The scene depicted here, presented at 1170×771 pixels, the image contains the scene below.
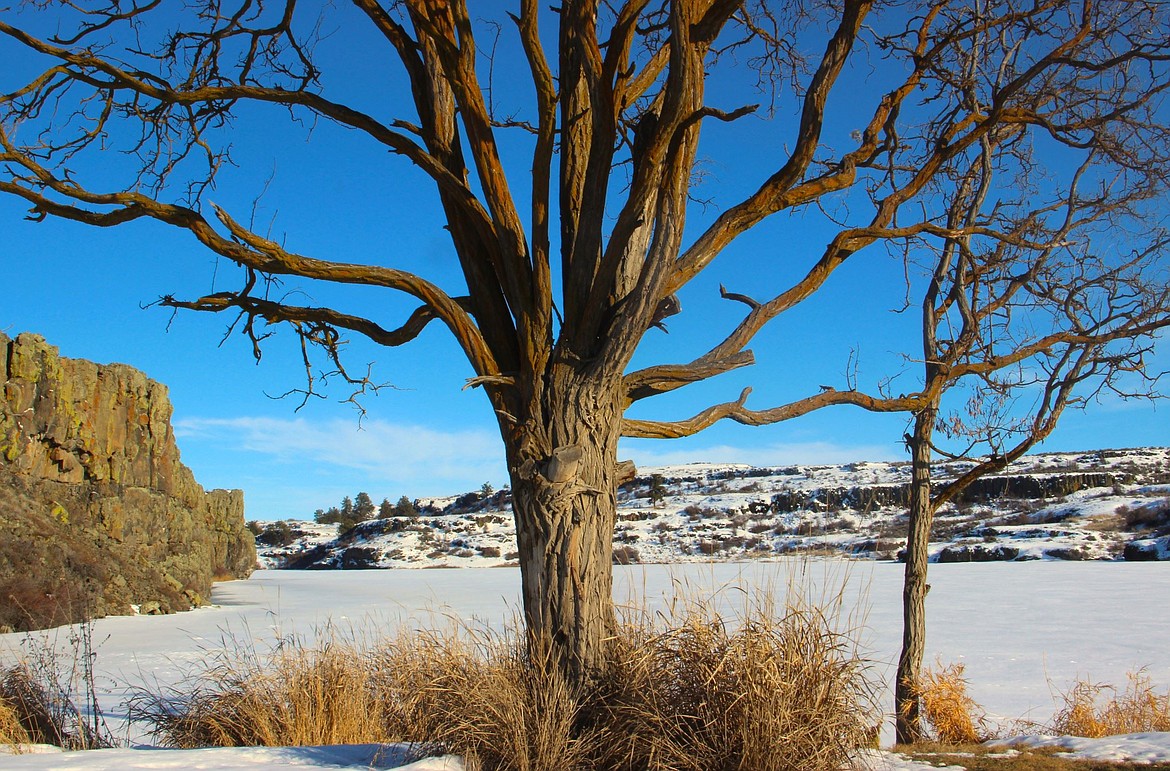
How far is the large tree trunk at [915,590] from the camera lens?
6547mm

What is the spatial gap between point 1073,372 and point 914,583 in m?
2.15

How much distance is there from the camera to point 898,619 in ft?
43.0

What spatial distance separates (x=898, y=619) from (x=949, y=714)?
22.8 ft

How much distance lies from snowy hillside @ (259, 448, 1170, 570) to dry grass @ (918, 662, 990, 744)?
48.8ft

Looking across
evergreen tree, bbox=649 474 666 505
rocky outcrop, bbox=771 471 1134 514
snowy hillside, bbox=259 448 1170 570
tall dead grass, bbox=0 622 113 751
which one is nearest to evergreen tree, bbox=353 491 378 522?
snowy hillside, bbox=259 448 1170 570

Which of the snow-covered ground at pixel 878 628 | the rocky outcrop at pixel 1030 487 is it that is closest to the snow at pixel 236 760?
the snow-covered ground at pixel 878 628

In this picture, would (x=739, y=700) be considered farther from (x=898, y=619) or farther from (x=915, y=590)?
(x=898, y=619)

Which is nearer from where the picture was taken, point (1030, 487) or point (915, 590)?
point (915, 590)

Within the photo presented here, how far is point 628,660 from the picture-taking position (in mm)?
4227

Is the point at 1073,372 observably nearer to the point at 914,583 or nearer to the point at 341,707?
the point at 914,583

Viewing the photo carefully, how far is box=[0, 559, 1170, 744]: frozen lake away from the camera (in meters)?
7.63

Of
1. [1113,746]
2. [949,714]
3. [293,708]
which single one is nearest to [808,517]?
[949,714]

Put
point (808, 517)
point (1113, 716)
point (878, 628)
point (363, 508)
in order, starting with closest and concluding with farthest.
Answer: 1. point (1113, 716)
2. point (878, 628)
3. point (808, 517)
4. point (363, 508)

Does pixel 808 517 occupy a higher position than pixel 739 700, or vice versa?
pixel 808 517
